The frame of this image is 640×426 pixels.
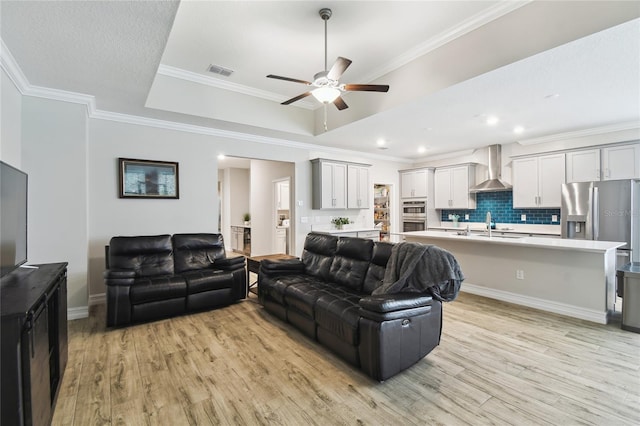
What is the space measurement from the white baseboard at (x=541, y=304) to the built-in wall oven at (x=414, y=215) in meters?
3.15

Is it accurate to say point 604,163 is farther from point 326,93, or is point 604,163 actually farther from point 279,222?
point 279,222

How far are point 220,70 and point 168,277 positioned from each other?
293cm

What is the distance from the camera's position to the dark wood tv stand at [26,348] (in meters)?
1.33

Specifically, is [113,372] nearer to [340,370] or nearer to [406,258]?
[340,370]

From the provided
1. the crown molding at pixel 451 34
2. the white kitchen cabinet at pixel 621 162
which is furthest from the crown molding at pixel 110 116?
the white kitchen cabinet at pixel 621 162

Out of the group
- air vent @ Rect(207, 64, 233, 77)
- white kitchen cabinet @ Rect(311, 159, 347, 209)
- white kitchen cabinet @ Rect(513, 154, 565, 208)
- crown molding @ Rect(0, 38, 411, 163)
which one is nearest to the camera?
crown molding @ Rect(0, 38, 411, 163)

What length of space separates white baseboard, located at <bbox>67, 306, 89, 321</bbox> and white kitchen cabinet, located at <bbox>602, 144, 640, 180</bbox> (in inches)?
325

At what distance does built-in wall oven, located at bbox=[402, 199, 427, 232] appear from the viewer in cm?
779

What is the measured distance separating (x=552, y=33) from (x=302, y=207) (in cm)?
468

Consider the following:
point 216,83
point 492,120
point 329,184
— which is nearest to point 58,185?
point 216,83

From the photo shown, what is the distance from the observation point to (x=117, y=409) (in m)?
2.05

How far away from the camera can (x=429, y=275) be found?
8.68 ft

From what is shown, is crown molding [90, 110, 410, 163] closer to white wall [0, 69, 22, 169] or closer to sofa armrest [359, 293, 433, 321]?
white wall [0, 69, 22, 169]

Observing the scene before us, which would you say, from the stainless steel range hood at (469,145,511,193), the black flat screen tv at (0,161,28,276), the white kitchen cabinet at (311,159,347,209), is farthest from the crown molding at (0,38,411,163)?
the stainless steel range hood at (469,145,511,193)
